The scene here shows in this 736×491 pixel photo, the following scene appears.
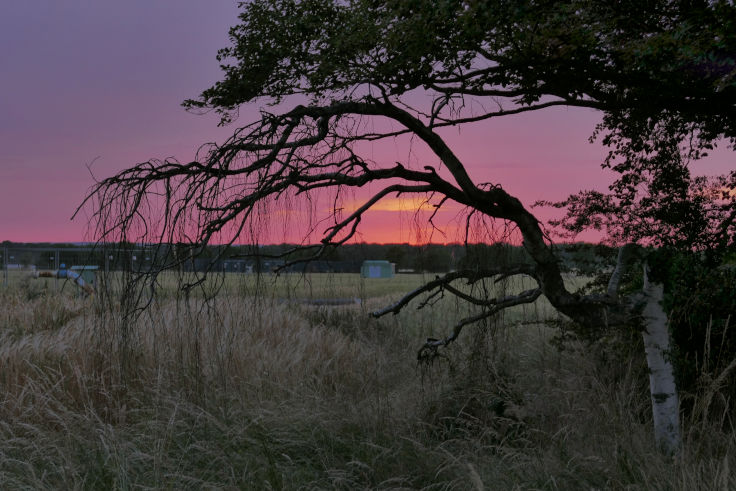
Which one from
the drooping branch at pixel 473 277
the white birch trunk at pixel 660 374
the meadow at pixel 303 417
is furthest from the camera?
the white birch trunk at pixel 660 374

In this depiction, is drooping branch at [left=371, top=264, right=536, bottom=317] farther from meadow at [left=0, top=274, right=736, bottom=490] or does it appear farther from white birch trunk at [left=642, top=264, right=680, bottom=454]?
white birch trunk at [left=642, top=264, right=680, bottom=454]

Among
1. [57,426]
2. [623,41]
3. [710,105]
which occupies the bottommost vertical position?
[57,426]

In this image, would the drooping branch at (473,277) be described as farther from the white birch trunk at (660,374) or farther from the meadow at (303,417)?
the white birch trunk at (660,374)

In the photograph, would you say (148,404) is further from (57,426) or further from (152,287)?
(152,287)

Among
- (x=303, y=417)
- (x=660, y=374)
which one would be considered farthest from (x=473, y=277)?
(x=303, y=417)

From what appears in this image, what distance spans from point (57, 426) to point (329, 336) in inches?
165

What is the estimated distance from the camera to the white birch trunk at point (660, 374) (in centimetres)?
502

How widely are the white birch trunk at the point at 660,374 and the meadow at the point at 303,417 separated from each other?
16 cm

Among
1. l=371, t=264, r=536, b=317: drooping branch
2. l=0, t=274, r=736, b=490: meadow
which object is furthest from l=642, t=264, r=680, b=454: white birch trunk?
l=371, t=264, r=536, b=317: drooping branch

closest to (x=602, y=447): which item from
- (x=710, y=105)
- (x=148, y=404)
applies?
(x=148, y=404)

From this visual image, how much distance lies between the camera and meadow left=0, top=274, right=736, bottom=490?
14.1 ft

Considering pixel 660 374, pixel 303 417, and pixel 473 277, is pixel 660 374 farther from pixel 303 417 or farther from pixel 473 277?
pixel 303 417

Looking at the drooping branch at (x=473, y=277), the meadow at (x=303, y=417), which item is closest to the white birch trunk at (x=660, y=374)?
the meadow at (x=303, y=417)

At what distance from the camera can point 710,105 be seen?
25.1 feet
